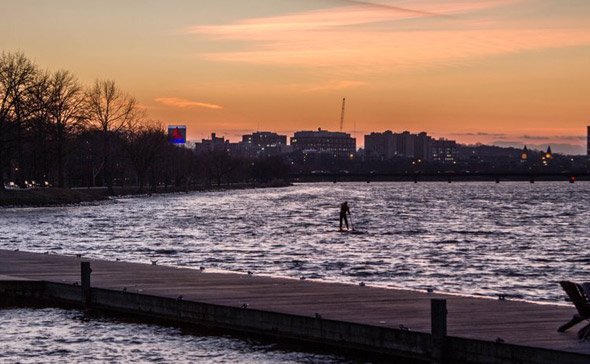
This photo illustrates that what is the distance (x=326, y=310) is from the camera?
30562 millimetres

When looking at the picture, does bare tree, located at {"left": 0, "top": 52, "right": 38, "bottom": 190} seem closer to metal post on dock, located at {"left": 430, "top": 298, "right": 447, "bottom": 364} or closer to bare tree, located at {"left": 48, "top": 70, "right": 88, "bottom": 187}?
bare tree, located at {"left": 48, "top": 70, "right": 88, "bottom": 187}

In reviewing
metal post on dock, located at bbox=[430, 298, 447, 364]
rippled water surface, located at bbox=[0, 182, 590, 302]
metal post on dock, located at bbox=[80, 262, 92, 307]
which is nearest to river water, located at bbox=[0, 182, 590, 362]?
rippled water surface, located at bbox=[0, 182, 590, 302]

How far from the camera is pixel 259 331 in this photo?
3039 cm

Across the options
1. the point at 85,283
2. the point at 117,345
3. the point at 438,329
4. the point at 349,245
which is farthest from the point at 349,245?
the point at 438,329

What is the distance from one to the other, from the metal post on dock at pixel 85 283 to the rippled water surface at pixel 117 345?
0.51 m

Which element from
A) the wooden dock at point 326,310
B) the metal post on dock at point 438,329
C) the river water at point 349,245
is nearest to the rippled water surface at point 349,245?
the river water at point 349,245

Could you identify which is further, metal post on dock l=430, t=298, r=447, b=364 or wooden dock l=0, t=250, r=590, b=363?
wooden dock l=0, t=250, r=590, b=363

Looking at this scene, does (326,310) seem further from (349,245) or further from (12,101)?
(12,101)

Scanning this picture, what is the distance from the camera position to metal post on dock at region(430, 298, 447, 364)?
25016 mm

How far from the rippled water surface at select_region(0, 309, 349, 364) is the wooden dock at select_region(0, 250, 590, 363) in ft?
1.65

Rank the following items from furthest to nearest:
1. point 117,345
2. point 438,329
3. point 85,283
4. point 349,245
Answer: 1. point 349,245
2. point 85,283
3. point 117,345
4. point 438,329

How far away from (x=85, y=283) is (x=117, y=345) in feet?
16.6

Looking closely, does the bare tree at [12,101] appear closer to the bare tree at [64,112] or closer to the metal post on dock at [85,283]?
the bare tree at [64,112]

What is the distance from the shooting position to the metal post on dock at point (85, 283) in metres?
35.8
